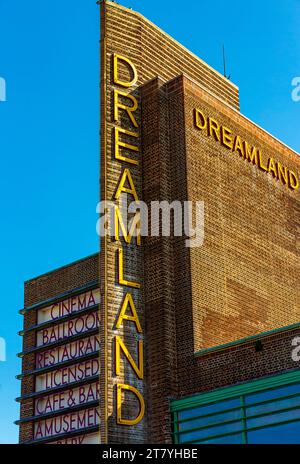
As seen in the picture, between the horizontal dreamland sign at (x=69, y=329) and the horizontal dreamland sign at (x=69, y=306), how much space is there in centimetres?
35

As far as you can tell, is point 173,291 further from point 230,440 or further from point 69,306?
point 69,306

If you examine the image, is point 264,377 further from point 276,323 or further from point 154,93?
point 154,93

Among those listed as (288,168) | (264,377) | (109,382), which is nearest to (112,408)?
(109,382)

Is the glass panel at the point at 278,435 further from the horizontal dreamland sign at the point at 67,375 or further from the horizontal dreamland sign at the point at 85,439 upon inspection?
the horizontal dreamland sign at the point at 67,375

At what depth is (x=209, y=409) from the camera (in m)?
25.7

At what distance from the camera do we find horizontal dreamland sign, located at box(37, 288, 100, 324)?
108 feet

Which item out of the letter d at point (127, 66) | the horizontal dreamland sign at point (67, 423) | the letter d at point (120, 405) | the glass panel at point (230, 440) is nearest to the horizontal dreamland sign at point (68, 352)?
the horizontal dreamland sign at point (67, 423)

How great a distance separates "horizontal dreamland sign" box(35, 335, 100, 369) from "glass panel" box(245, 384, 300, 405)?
8.16m

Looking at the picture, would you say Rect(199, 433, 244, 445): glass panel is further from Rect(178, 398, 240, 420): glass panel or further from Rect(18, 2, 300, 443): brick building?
Rect(178, 398, 240, 420): glass panel

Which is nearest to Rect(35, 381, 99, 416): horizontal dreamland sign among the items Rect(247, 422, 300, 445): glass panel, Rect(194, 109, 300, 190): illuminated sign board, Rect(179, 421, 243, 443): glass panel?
Rect(179, 421, 243, 443): glass panel

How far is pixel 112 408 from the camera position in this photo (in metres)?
25.6

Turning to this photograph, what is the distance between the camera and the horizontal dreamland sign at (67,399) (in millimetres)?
31016

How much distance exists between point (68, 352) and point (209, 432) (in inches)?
358

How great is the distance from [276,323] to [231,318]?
122 inches
